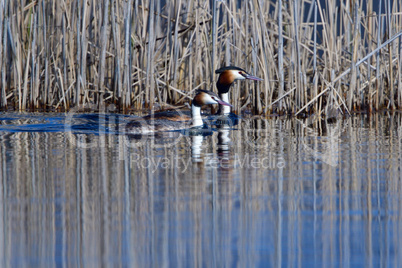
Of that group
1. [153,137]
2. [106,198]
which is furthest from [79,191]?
[153,137]

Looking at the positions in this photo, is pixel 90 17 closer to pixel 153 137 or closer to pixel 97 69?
pixel 97 69

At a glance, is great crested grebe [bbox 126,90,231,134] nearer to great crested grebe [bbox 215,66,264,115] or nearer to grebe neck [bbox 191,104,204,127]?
grebe neck [bbox 191,104,204,127]

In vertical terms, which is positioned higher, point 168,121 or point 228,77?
point 228,77

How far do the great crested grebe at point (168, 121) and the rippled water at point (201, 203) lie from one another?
94 cm

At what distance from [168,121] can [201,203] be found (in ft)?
15.7

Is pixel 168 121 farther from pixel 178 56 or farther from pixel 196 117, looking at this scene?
pixel 178 56

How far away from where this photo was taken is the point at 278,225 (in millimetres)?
3781

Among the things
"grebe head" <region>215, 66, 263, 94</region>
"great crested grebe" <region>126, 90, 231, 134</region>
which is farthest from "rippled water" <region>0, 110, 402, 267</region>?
"grebe head" <region>215, 66, 263, 94</region>

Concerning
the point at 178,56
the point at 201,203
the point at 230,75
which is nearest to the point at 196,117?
the point at 230,75

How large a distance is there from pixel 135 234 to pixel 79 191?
116 centimetres

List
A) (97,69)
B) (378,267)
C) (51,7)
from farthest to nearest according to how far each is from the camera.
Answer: (97,69) → (51,7) → (378,267)

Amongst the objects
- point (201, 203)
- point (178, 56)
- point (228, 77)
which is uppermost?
point (178, 56)

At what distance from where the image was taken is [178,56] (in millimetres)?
11539

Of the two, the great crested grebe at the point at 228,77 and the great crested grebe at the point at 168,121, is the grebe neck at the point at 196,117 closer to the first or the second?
the great crested grebe at the point at 168,121
